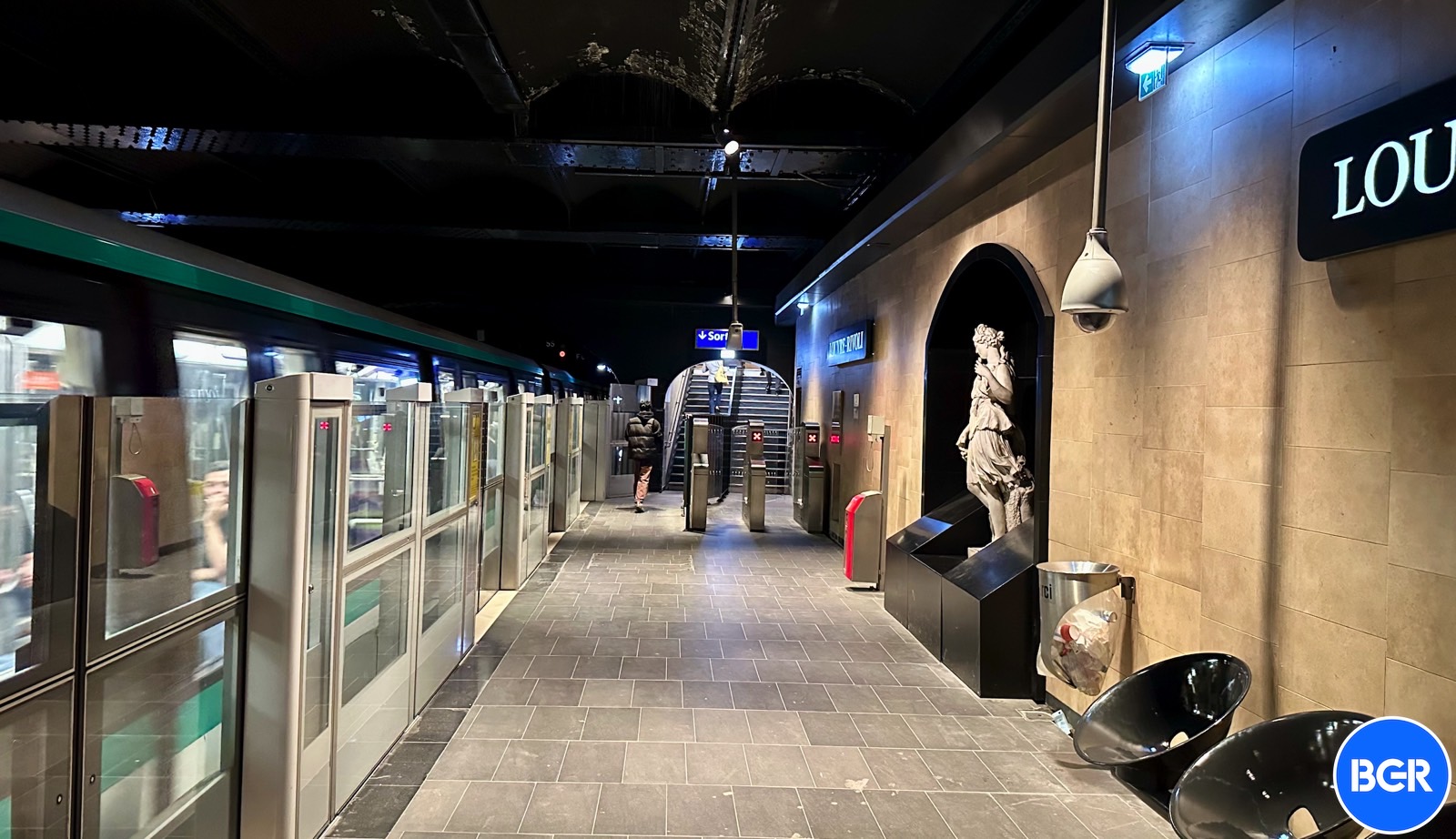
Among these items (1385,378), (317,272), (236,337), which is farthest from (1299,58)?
(317,272)

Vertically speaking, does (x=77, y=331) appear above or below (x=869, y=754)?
above

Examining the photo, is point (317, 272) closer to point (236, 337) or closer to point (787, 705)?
point (236, 337)

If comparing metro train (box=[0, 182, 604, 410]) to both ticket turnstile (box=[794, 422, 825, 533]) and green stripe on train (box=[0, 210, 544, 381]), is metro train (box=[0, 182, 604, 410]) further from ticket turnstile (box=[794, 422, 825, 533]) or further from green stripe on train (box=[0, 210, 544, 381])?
ticket turnstile (box=[794, 422, 825, 533])

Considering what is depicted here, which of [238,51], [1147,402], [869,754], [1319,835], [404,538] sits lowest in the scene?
[869,754]

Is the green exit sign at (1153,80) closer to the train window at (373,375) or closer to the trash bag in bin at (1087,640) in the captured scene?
the trash bag in bin at (1087,640)

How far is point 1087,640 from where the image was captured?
144 inches

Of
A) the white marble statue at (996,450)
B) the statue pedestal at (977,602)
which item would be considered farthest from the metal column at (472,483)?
the white marble statue at (996,450)

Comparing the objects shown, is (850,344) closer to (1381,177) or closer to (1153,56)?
(1153,56)

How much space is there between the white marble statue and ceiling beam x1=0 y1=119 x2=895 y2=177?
2.05 metres

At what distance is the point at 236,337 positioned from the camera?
4.09 m

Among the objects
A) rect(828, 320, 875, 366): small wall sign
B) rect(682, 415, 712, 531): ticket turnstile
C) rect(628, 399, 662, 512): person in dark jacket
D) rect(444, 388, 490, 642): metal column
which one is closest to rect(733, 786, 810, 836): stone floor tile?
rect(444, 388, 490, 642): metal column

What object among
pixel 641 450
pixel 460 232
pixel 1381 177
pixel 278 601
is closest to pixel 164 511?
pixel 278 601

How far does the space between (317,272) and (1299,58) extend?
1159 cm

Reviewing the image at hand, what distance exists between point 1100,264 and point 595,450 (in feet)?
39.2
